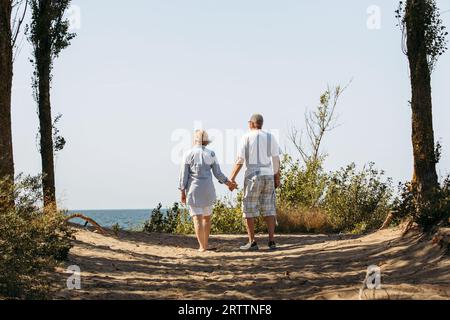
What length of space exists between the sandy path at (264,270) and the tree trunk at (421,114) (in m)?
1.21

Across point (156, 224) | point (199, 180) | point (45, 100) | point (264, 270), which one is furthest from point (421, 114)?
point (156, 224)

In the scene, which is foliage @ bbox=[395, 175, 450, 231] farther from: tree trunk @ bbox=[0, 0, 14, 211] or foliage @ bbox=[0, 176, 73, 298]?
tree trunk @ bbox=[0, 0, 14, 211]

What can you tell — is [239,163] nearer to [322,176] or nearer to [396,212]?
[396,212]

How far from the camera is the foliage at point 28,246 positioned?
8008 millimetres

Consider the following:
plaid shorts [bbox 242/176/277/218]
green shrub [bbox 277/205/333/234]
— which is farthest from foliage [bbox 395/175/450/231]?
green shrub [bbox 277/205/333/234]

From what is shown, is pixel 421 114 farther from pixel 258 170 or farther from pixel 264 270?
pixel 264 270

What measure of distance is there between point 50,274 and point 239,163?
15.2 feet

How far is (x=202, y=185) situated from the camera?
13.0m

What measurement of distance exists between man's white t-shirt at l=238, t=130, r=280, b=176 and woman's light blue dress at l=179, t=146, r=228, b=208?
0.62 m

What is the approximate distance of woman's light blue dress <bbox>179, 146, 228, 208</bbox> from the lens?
42.7 feet

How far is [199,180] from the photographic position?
13055mm

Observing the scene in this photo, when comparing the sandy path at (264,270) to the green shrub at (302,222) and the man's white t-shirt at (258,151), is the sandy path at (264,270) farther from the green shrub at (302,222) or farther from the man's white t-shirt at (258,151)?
the green shrub at (302,222)

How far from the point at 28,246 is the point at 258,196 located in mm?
5109
